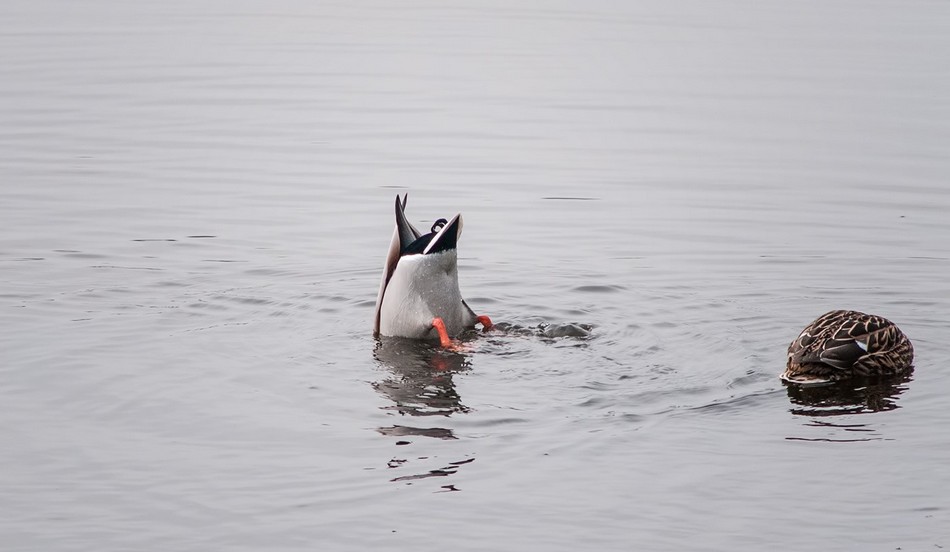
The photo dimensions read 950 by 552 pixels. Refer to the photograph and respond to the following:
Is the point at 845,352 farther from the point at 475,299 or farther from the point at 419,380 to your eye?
the point at 475,299

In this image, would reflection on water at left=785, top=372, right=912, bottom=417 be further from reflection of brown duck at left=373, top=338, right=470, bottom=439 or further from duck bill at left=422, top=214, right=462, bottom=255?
duck bill at left=422, top=214, right=462, bottom=255

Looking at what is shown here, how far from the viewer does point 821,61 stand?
27844mm

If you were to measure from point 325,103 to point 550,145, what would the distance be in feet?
17.8

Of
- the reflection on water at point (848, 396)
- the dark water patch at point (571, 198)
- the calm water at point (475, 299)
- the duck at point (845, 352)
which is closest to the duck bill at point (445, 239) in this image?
the calm water at point (475, 299)

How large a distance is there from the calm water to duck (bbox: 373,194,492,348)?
0.42m

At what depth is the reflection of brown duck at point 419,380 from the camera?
8938 millimetres

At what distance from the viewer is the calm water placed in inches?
290

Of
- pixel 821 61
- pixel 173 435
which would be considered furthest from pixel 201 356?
pixel 821 61

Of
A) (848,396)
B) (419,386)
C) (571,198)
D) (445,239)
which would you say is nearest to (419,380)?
(419,386)

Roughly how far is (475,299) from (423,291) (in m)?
1.45

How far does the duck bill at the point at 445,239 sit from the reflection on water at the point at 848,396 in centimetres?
290

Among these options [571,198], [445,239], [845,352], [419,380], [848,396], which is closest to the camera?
[848,396]

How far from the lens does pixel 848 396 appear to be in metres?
9.41

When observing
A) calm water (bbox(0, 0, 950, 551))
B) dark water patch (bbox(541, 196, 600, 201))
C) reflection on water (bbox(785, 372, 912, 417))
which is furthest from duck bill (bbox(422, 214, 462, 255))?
dark water patch (bbox(541, 196, 600, 201))
